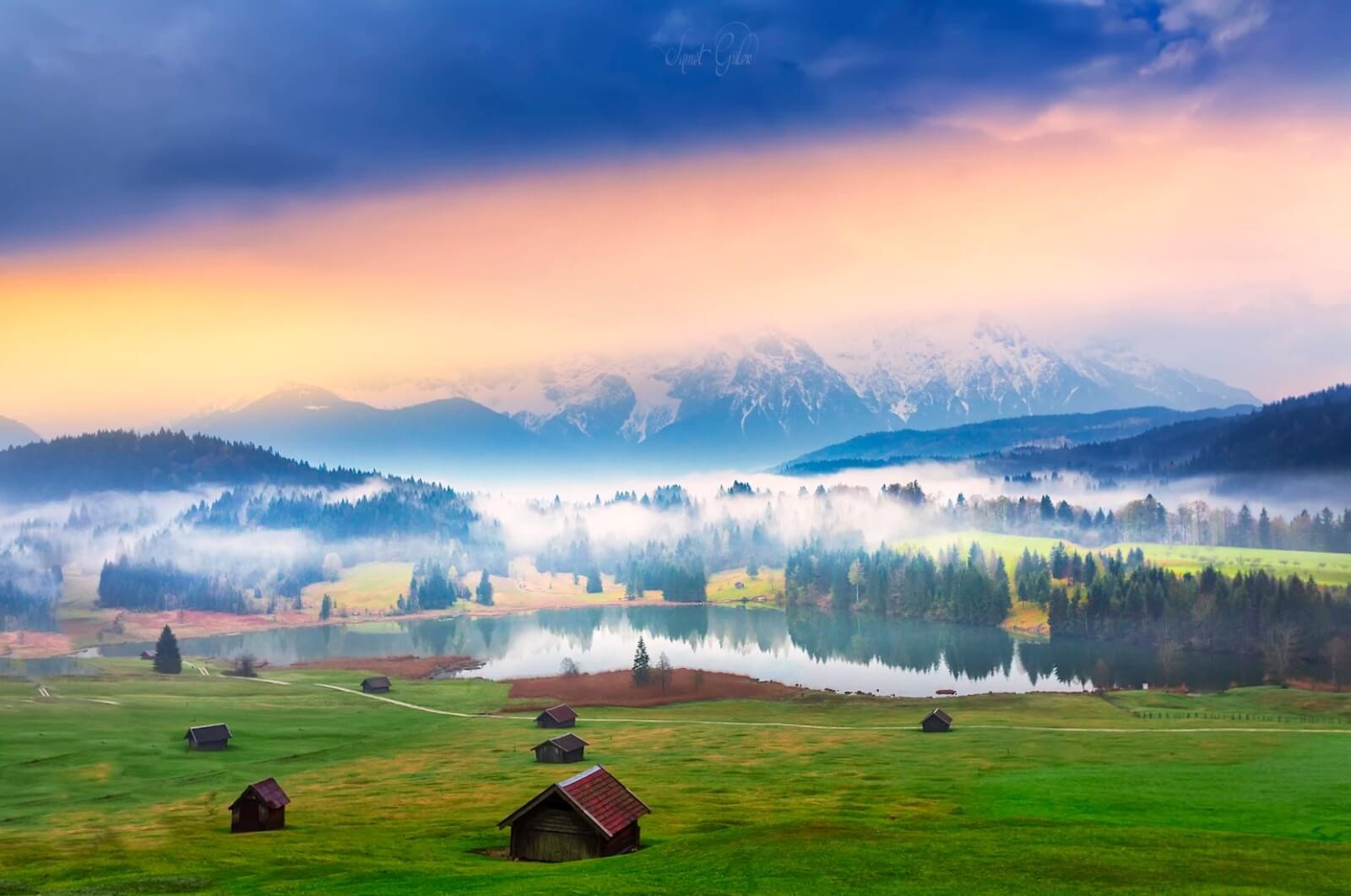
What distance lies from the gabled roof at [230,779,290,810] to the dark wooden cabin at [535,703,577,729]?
53.5 metres

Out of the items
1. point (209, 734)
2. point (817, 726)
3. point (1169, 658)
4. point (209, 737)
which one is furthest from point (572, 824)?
point (1169, 658)

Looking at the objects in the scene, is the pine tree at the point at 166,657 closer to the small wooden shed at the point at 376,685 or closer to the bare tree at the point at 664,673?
the small wooden shed at the point at 376,685

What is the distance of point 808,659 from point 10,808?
144 meters

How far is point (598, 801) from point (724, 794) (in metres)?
22.6

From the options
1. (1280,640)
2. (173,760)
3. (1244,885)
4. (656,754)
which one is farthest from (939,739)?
(1280,640)

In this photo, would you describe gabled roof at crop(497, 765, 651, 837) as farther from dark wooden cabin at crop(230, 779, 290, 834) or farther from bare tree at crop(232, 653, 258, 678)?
bare tree at crop(232, 653, 258, 678)

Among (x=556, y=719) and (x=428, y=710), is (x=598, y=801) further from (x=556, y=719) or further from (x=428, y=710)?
(x=428, y=710)

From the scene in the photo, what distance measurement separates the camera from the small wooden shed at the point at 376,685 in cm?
15138

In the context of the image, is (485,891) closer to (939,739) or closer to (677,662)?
(939,739)

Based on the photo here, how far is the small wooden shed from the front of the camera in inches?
5960

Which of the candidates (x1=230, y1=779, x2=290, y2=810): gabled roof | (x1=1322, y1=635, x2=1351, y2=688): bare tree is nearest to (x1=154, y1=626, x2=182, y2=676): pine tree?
(x1=230, y1=779, x2=290, y2=810): gabled roof

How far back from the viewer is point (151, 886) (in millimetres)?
41562

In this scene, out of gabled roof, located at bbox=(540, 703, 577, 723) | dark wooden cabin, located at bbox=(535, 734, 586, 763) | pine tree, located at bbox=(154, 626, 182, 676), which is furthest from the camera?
pine tree, located at bbox=(154, 626, 182, 676)

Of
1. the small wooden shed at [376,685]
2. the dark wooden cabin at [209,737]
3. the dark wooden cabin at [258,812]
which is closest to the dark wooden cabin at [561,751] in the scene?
the dark wooden cabin at [209,737]
